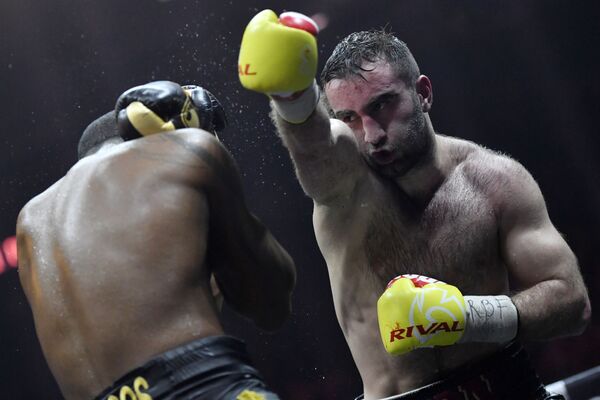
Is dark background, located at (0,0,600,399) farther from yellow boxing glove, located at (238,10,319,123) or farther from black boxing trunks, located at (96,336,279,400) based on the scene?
black boxing trunks, located at (96,336,279,400)

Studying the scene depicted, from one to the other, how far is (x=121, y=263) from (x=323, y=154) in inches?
23.2

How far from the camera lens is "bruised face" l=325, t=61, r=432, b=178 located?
2035 mm

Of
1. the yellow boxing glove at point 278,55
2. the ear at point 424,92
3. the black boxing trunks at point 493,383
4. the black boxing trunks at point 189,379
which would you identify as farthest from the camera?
the ear at point 424,92

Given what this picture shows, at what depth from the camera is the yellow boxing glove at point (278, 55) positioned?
1551 millimetres

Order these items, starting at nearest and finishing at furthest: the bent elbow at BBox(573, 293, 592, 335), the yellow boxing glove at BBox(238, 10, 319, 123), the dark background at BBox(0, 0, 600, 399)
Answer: the yellow boxing glove at BBox(238, 10, 319, 123)
the bent elbow at BBox(573, 293, 592, 335)
the dark background at BBox(0, 0, 600, 399)

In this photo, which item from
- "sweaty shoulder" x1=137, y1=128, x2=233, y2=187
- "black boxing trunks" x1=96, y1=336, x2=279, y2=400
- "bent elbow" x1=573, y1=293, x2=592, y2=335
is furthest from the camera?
"bent elbow" x1=573, y1=293, x2=592, y2=335

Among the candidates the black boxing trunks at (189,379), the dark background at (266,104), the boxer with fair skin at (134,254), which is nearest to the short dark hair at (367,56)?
the boxer with fair skin at (134,254)

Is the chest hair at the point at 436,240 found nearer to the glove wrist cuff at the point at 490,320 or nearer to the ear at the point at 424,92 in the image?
the glove wrist cuff at the point at 490,320

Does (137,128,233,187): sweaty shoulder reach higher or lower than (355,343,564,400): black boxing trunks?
higher

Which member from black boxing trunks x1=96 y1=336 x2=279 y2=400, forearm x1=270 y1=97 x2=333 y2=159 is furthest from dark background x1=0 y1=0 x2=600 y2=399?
black boxing trunks x1=96 y1=336 x2=279 y2=400

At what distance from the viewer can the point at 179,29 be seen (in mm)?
3395

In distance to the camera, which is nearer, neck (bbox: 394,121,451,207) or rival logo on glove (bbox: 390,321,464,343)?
rival logo on glove (bbox: 390,321,464,343)

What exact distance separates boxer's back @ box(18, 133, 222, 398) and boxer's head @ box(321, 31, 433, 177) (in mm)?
697

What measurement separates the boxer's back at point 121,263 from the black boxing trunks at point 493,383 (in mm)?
699
